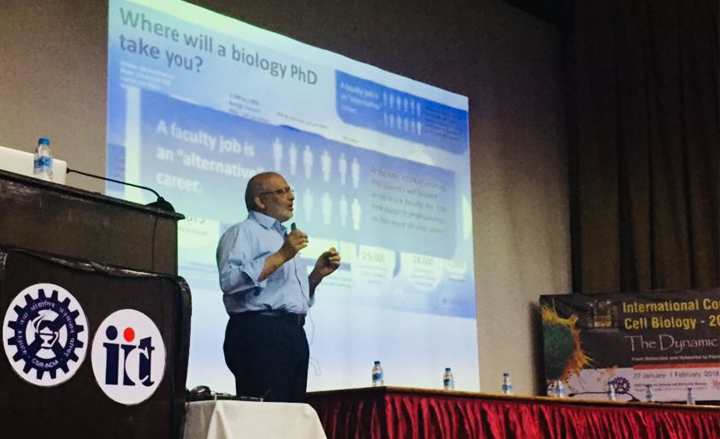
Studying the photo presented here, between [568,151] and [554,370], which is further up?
[568,151]

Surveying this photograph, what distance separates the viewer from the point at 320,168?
15.8ft

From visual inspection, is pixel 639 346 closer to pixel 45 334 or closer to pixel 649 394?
pixel 649 394

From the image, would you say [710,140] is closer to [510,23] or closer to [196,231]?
[510,23]

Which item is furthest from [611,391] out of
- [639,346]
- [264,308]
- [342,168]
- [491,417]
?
[264,308]

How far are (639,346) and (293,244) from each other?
2.82 meters

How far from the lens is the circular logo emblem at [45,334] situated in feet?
5.45

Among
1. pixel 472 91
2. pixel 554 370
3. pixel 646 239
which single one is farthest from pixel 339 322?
pixel 646 239

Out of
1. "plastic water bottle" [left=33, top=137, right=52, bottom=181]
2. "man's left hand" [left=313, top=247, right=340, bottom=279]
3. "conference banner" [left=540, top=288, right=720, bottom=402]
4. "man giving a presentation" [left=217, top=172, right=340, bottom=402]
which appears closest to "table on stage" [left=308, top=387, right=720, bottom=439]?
"man giving a presentation" [left=217, top=172, right=340, bottom=402]

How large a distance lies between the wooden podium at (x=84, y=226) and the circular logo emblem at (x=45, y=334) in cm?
9

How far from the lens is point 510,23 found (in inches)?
254

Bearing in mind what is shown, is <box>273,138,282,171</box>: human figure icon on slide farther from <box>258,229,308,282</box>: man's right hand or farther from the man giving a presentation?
<box>258,229,308,282</box>: man's right hand

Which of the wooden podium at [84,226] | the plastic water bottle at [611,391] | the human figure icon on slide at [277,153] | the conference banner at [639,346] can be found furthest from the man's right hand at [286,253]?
the conference banner at [639,346]

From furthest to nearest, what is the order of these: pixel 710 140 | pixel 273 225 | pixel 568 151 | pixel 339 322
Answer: pixel 568 151, pixel 710 140, pixel 339 322, pixel 273 225

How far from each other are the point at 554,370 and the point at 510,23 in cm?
226
